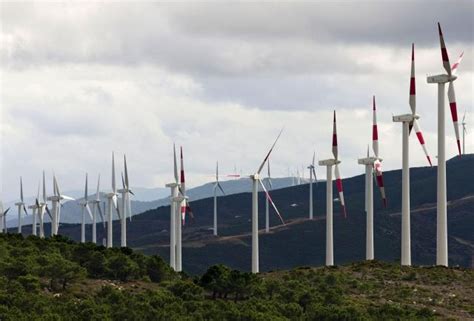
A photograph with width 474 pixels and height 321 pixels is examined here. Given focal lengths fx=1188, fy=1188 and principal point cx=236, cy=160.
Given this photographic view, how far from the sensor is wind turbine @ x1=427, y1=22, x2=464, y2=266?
131 m

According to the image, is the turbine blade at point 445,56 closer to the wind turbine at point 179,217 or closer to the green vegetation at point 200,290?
the green vegetation at point 200,290

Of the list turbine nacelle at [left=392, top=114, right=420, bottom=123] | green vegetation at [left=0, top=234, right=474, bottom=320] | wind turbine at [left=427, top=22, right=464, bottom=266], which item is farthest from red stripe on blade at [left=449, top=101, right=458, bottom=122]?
green vegetation at [left=0, top=234, right=474, bottom=320]

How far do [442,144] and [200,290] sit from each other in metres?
40.0

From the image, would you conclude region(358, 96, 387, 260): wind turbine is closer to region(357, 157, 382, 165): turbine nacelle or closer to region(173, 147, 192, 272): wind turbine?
region(357, 157, 382, 165): turbine nacelle

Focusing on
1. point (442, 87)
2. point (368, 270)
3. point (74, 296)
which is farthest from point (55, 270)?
point (442, 87)

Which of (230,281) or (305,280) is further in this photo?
(305,280)

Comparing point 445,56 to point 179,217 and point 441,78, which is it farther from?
point 179,217

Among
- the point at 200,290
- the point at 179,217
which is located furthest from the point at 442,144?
the point at 179,217

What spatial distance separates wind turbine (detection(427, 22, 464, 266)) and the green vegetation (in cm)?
471

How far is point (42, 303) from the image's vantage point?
89.6 m

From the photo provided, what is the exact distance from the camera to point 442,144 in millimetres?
133500

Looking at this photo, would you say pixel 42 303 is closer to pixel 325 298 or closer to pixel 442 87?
pixel 325 298

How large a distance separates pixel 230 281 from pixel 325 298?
903cm

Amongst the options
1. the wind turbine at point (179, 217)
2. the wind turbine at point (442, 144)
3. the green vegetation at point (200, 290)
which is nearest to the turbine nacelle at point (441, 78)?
the wind turbine at point (442, 144)
